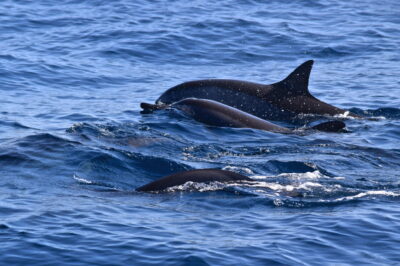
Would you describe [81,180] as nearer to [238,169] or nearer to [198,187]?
[198,187]

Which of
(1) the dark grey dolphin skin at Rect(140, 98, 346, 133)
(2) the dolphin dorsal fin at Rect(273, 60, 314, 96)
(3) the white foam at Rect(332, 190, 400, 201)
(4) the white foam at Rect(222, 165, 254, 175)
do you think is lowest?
(4) the white foam at Rect(222, 165, 254, 175)

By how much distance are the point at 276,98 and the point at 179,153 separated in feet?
13.8

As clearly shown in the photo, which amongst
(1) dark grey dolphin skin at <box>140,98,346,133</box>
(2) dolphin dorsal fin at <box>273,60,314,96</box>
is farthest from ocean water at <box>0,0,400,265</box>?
(2) dolphin dorsal fin at <box>273,60,314,96</box>

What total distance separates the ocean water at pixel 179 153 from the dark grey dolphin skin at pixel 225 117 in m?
0.26

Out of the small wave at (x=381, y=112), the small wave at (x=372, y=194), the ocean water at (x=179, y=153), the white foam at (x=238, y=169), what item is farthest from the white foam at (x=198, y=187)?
the small wave at (x=381, y=112)

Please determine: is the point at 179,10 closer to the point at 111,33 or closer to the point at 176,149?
the point at 111,33

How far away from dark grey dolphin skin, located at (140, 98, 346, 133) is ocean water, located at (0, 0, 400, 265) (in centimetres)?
26

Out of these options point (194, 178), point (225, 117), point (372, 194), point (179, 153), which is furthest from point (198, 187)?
point (225, 117)

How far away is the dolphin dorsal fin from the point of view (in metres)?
18.1

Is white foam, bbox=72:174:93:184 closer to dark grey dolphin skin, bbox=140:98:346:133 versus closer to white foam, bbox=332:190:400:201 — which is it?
white foam, bbox=332:190:400:201

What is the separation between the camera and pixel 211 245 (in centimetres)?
1009

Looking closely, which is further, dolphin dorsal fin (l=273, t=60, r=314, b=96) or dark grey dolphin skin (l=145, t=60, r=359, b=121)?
dark grey dolphin skin (l=145, t=60, r=359, b=121)

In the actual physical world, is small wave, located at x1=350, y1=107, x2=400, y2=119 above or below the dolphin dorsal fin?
below

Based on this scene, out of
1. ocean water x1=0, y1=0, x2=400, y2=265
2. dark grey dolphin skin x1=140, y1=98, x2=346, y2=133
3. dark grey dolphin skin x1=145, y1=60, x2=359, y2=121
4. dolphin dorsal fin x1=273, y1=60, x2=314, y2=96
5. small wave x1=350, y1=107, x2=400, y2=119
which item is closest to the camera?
ocean water x1=0, y1=0, x2=400, y2=265
